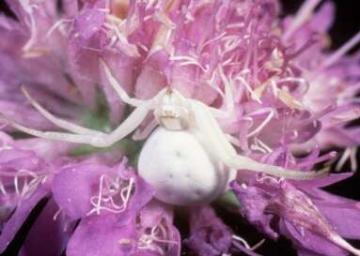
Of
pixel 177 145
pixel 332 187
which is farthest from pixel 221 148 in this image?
pixel 332 187

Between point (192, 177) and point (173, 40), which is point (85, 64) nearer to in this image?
point (173, 40)

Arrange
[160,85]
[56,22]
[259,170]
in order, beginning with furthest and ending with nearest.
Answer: [56,22] → [160,85] → [259,170]

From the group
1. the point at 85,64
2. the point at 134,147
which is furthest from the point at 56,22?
the point at 134,147

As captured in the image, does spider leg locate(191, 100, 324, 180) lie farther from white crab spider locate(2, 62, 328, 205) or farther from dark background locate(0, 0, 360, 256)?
dark background locate(0, 0, 360, 256)

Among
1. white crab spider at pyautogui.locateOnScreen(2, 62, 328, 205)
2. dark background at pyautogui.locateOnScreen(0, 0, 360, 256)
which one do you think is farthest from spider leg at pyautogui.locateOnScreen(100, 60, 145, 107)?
dark background at pyautogui.locateOnScreen(0, 0, 360, 256)

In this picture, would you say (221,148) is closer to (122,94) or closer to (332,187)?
(122,94)

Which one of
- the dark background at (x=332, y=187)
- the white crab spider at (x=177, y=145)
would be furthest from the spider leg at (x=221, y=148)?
the dark background at (x=332, y=187)
